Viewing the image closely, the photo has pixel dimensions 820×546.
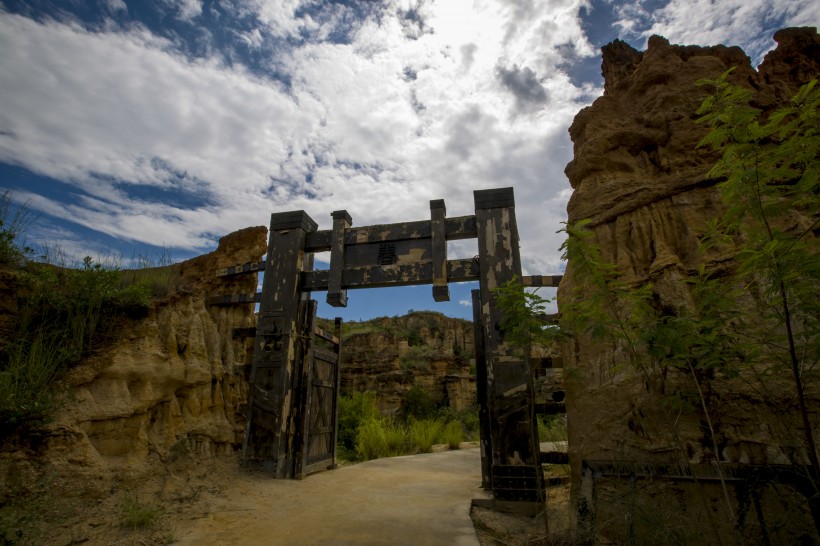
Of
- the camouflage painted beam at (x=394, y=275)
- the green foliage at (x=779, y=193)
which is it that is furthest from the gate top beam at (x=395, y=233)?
the green foliage at (x=779, y=193)

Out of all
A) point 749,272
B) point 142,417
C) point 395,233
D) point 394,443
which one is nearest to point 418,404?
point 394,443

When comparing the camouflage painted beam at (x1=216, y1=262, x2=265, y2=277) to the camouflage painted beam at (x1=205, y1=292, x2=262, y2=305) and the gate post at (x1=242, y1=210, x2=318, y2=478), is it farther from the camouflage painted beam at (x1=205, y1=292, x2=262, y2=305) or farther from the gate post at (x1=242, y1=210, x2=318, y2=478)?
the camouflage painted beam at (x1=205, y1=292, x2=262, y2=305)

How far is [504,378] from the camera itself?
538cm

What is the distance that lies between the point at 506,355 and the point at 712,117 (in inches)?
149

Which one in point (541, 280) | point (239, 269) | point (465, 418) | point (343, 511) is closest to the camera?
point (343, 511)

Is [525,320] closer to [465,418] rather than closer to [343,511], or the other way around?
[343,511]

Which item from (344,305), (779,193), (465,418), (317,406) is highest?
(344,305)

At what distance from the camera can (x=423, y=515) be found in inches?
165

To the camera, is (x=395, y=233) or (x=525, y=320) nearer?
(x=525, y=320)

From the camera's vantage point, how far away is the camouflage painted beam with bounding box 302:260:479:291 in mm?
6156

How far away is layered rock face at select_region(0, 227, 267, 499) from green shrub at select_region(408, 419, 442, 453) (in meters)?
4.86

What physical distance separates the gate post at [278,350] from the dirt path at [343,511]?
1.36 ft

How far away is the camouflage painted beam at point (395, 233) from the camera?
6391mm

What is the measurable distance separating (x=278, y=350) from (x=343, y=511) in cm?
289
